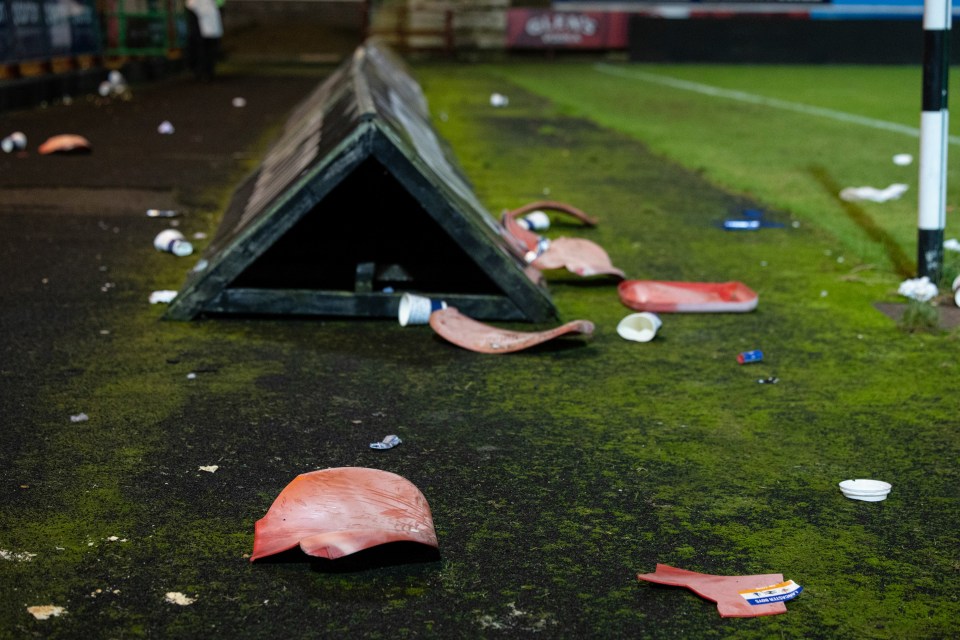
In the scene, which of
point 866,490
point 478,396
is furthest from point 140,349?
point 866,490

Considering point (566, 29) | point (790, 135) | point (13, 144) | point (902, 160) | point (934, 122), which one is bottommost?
point (790, 135)

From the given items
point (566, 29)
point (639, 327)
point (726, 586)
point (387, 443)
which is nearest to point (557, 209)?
point (639, 327)

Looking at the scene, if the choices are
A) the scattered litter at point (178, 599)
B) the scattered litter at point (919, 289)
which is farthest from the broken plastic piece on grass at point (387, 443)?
the scattered litter at point (919, 289)

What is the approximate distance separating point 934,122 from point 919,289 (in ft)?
2.24

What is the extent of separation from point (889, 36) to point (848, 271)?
24.0 metres

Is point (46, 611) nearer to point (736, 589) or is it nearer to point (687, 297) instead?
point (736, 589)

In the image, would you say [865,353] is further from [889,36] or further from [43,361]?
[889,36]

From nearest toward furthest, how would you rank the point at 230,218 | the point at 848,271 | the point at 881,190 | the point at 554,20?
the point at 848,271 < the point at 230,218 < the point at 881,190 < the point at 554,20

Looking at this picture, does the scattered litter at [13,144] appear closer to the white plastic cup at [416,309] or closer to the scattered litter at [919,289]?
the white plastic cup at [416,309]

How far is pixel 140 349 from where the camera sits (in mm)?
4156

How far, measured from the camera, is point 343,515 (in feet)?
8.68

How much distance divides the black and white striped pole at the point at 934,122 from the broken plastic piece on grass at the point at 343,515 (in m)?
2.98

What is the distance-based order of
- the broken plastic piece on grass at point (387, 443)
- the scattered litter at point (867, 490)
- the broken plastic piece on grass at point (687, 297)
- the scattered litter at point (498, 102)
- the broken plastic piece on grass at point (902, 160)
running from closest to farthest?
the scattered litter at point (867, 490) → the broken plastic piece on grass at point (387, 443) → the broken plastic piece on grass at point (687, 297) → the broken plastic piece on grass at point (902, 160) → the scattered litter at point (498, 102)

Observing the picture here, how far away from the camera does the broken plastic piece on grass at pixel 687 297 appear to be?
15.7ft
